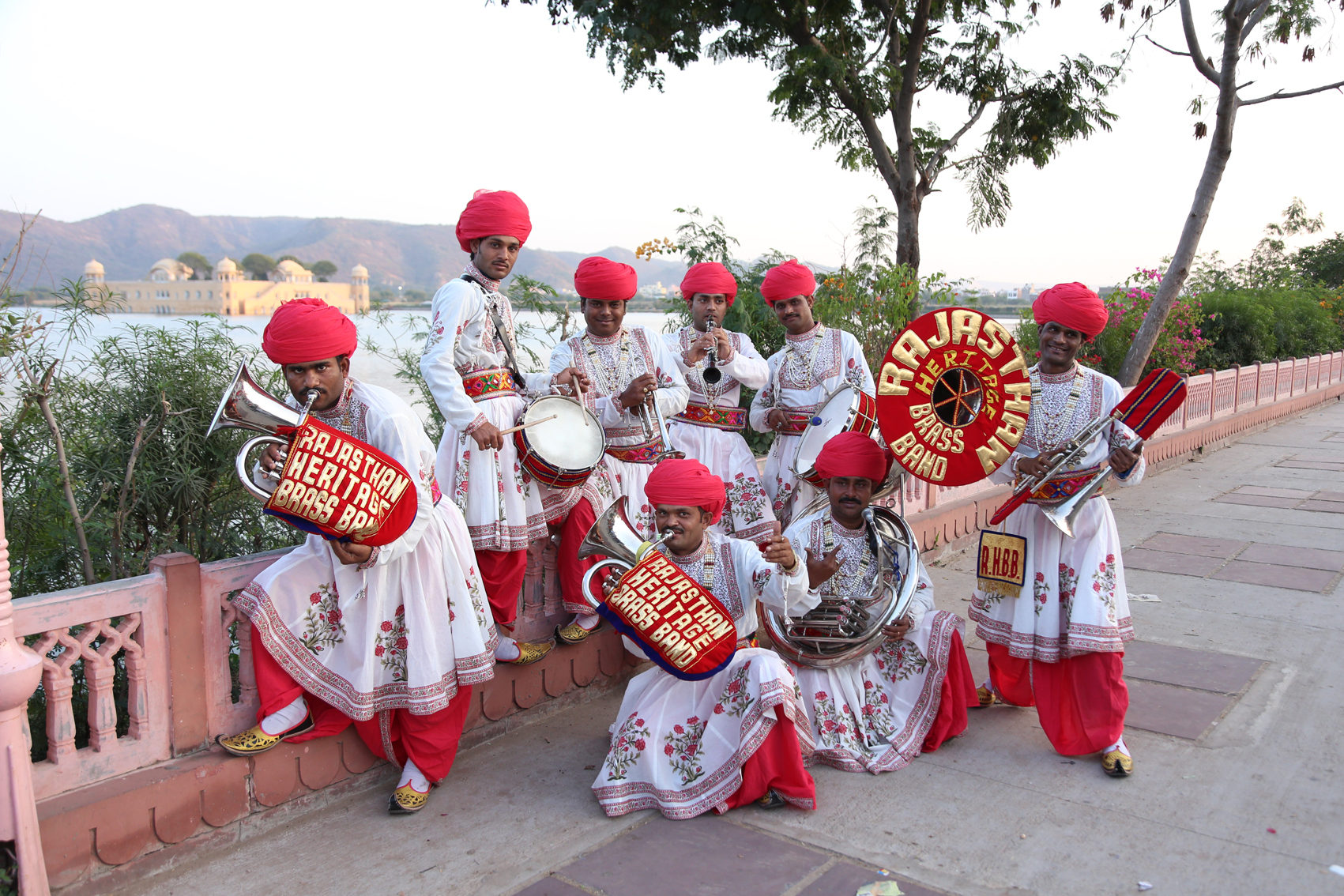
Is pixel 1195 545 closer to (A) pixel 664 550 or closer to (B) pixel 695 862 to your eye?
(A) pixel 664 550

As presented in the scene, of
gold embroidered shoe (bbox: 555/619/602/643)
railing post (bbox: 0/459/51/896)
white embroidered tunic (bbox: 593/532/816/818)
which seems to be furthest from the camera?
gold embroidered shoe (bbox: 555/619/602/643)

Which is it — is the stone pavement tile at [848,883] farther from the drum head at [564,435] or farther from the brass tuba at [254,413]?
the drum head at [564,435]

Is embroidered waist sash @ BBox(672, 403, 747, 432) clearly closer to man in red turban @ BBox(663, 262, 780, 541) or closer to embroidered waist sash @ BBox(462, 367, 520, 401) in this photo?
man in red turban @ BBox(663, 262, 780, 541)

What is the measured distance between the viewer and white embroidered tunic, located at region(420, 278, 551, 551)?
376cm

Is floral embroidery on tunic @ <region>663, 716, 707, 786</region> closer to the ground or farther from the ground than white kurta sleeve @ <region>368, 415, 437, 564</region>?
closer to the ground

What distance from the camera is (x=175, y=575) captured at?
311cm

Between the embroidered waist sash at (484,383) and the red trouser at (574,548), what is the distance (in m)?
0.66

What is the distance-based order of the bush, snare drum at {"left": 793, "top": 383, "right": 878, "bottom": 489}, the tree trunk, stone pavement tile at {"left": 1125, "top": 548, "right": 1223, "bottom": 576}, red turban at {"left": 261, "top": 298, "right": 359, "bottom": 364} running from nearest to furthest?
red turban at {"left": 261, "top": 298, "right": 359, "bottom": 364}
snare drum at {"left": 793, "top": 383, "right": 878, "bottom": 489}
stone pavement tile at {"left": 1125, "top": 548, "right": 1223, "bottom": 576}
the tree trunk
the bush

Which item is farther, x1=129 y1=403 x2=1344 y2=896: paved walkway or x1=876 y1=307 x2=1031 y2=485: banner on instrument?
x1=876 y1=307 x2=1031 y2=485: banner on instrument

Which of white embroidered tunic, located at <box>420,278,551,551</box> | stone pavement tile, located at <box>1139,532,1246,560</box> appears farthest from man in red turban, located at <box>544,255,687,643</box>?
stone pavement tile, located at <box>1139,532,1246,560</box>

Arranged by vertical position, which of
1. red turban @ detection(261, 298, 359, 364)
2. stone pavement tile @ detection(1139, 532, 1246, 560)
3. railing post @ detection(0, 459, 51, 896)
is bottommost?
stone pavement tile @ detection(1139, 532, 1246, 560)

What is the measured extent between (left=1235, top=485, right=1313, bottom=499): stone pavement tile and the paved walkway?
229 inches

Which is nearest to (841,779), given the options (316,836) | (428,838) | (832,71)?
(428,838)

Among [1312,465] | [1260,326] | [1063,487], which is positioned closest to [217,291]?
[1063,487]
